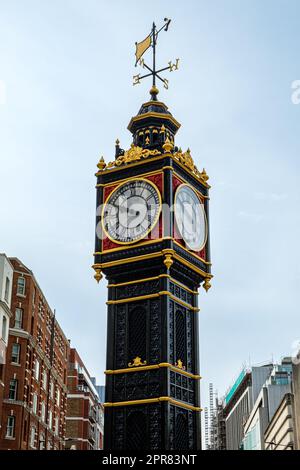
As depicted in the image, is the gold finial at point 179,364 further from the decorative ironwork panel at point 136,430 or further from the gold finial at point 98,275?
the gold finial at point 98,275

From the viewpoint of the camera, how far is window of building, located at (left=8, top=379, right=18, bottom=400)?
6366 centimetres

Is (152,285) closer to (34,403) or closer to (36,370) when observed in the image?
(34,403)

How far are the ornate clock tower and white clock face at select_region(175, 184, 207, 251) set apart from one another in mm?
44

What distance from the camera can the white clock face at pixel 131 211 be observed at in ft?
98.5

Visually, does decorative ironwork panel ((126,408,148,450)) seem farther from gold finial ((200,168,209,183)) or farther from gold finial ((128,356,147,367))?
Result: gold finial ((200,168,209,183))

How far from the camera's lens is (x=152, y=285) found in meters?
29.5

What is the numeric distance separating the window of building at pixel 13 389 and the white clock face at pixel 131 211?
120 ft

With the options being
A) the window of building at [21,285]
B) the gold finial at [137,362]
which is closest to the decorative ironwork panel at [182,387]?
the gold finial at [137,362]

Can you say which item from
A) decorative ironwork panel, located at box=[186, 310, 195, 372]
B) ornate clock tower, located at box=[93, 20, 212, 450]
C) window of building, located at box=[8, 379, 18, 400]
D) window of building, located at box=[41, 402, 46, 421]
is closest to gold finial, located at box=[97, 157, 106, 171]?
ornate clock tower, located at box=[93, 20, 212, 450]

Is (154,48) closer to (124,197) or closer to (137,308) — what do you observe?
(124,197)

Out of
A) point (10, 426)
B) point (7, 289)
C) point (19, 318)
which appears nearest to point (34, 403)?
point (10, 426)
